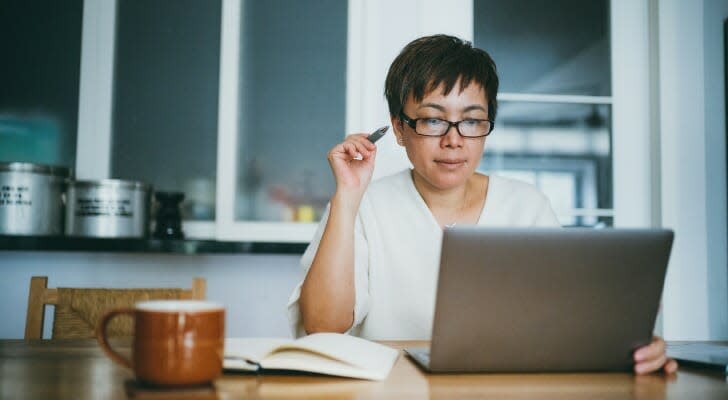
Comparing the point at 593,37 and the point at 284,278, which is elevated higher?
the point at 593,37

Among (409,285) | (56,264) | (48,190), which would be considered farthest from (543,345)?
(56,264)

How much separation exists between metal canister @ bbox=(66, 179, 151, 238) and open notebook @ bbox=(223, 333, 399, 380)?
137 centimetres

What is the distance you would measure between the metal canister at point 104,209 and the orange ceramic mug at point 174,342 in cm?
150

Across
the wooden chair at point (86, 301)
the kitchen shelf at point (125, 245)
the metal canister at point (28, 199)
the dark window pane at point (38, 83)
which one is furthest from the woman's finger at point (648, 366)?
the dark window pane at point (38, 83)

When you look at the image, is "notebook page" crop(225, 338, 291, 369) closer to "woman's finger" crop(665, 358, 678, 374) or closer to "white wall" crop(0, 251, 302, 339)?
"woman's finger" crop(665, 358, 678, 374)

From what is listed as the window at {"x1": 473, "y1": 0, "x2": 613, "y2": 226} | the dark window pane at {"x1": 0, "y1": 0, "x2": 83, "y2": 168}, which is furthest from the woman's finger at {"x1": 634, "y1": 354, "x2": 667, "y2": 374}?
the dark window pane at {"x1": 0, "y1": 0, "x2": 83, "y2": 168}

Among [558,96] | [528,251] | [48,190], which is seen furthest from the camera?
[558,96]

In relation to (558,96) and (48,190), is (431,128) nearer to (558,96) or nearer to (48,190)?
(558,96)

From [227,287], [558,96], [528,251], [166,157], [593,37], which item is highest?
[593,37]

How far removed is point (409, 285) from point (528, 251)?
0.75 metres

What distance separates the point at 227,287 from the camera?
2.29m

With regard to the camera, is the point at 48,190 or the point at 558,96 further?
the point at 558,96

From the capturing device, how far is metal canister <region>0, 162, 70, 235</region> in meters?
2.00

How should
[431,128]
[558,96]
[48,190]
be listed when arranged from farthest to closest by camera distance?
[558,96]
[48,190]
[431,128]
